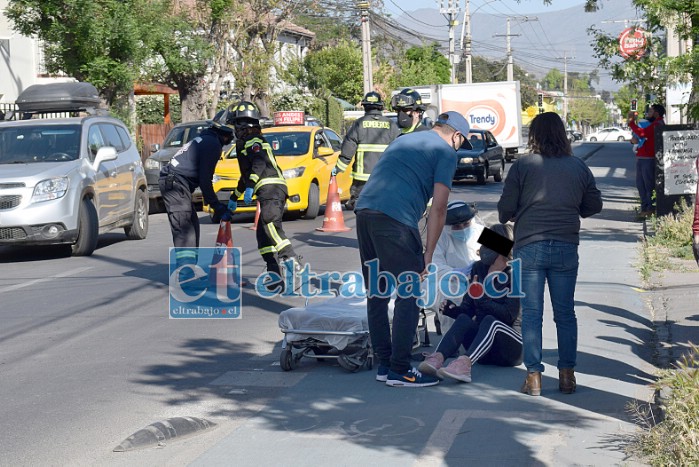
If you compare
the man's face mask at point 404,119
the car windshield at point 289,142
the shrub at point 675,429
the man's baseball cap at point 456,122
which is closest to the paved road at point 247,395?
the shrub at point 675,429

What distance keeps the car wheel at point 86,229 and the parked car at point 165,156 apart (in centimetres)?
681

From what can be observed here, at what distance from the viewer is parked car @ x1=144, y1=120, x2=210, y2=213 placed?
72.1ft

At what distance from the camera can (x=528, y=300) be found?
6.71 meters

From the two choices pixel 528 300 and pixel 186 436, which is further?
pixel 528 300

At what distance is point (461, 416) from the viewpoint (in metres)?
6.25

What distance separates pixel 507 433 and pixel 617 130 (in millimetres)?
91958

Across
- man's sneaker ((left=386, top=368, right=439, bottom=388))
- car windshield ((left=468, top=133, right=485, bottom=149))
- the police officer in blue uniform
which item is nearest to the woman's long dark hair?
man's sneaker ((left=386, top=368, right=439, bottom=388))

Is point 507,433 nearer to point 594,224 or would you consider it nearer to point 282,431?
point 282,431

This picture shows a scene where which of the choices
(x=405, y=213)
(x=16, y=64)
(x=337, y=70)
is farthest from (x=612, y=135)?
(x=405, y=213)

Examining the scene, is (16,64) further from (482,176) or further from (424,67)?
(424,67)

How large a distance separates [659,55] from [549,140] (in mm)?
11242

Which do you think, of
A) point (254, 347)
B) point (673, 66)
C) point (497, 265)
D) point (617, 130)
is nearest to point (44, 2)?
point (673, 66)

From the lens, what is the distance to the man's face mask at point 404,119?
31.1 feet

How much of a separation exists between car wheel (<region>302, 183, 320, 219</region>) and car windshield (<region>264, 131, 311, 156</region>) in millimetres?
717
